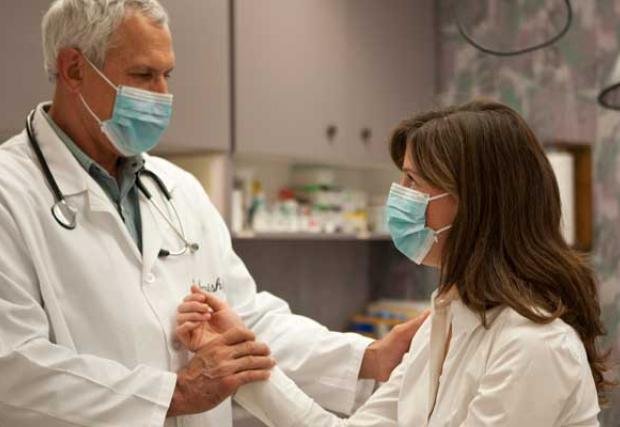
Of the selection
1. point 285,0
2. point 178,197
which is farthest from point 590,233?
point 178,197

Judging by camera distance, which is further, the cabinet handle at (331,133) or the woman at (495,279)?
the cabinet handle at (331,133)

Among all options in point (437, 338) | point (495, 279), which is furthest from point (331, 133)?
point (495, 279)

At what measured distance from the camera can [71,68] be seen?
69.3 inches

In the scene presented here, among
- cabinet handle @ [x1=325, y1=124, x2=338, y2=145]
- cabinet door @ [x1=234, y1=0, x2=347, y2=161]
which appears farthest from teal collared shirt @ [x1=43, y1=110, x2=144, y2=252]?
cabinet handle @ [x1=325, y1=124, x2=338, y2=145]

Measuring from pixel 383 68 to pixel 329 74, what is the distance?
319 millimetres

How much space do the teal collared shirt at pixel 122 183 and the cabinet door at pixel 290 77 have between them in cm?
81

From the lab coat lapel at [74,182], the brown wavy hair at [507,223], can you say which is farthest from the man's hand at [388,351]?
the lab coat lapel at [74,182]

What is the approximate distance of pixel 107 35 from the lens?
1.73 meters

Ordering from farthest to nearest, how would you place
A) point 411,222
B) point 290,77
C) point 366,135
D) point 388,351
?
point 366,135, point 290,77, point 388,351, point 411,222

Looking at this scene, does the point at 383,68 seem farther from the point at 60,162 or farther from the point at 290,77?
the point at 60,162

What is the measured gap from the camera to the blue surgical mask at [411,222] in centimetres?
151

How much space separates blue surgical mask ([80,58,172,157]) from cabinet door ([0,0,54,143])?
44 centimetres

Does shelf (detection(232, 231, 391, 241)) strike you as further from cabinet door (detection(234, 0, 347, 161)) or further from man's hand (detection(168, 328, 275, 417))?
man's hand (detection(168, 328, 275, 417))

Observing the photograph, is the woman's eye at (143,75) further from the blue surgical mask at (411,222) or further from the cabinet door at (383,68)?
the cabinet door at (383,68)
